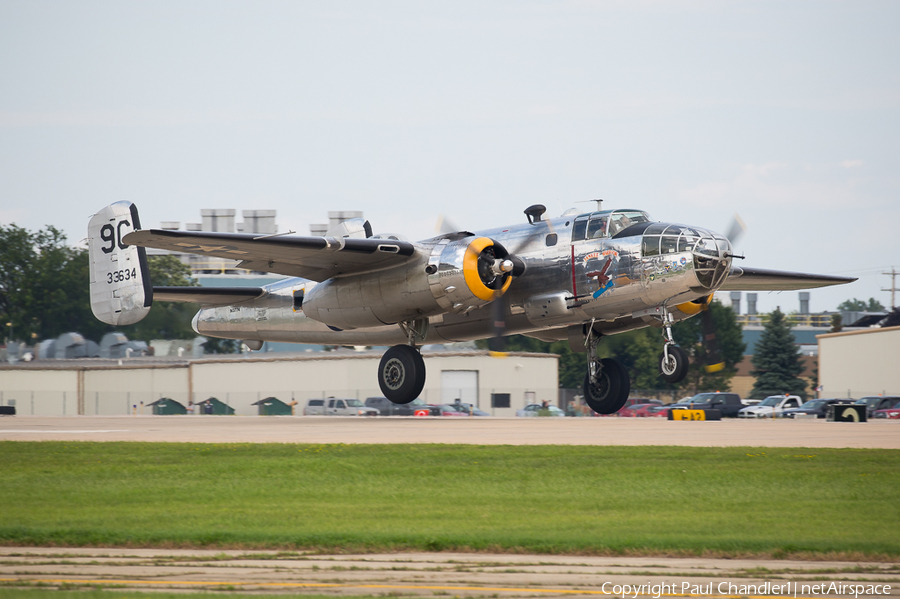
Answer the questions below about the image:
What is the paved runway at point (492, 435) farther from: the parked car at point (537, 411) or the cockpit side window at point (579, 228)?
the parked car at point (537, 411)

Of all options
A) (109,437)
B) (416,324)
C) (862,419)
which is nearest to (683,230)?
(416,324)

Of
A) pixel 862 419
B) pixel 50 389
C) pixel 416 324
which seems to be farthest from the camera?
pixel 50 389

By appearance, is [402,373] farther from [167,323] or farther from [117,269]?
[167,323]

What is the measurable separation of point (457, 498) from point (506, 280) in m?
10.9

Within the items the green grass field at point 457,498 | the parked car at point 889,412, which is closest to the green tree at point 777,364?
the parked car at point 889,412

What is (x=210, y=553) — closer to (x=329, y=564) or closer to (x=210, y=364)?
(x=329, y=564)

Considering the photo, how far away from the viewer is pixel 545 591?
8.94m

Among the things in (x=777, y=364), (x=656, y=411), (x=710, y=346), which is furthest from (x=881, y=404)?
(x=777, y=364)

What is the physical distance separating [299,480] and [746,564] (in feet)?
30.1

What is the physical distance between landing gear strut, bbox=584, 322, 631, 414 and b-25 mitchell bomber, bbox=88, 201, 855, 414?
0.03 meters

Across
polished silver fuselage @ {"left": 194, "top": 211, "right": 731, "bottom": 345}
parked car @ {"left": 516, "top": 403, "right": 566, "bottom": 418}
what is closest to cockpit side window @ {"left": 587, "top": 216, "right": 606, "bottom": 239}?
polished silver fuselage @ {"left": 194, "top": 211, "right": 731, "bottom": 345}

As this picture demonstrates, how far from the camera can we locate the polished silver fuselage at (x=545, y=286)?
24984 mm

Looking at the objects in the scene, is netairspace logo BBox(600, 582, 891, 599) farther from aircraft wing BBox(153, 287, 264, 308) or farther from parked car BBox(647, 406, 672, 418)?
parked car BBox(647, 406, 672, 418)

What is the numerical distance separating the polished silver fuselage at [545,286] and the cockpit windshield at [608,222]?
0.07m
